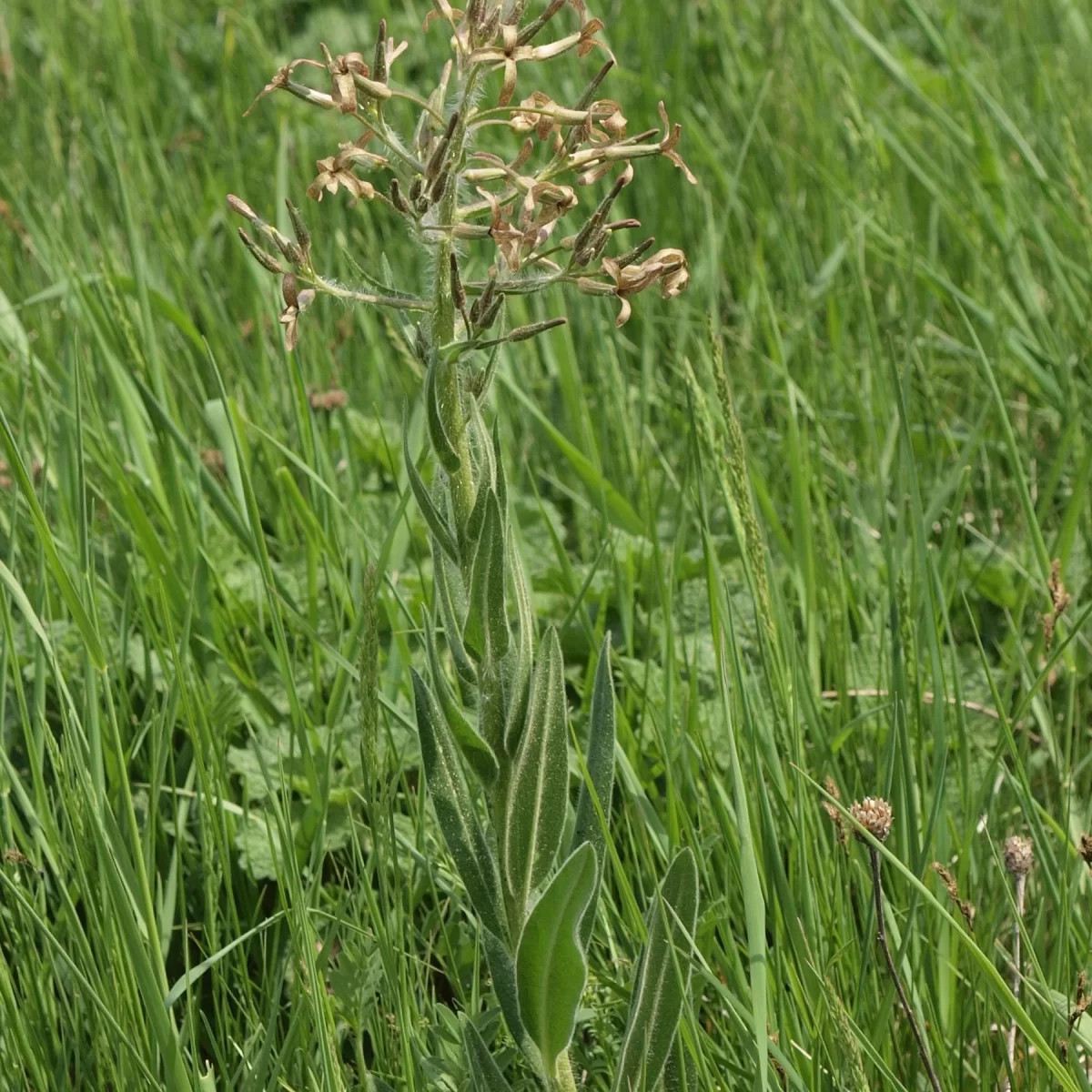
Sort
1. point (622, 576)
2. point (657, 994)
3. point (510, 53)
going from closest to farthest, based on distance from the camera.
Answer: point (510, 53) < point (657, 994) < point (622, 576)

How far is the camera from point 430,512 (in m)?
1.21

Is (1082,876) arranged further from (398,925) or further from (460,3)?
(460,3)

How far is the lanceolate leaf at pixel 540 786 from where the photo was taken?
1.25m

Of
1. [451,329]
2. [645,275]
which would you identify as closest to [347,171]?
[451,329]

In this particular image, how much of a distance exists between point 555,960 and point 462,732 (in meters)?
0.22

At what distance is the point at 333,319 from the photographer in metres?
3.23

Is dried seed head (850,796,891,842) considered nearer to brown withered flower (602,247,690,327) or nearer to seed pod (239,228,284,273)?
brown withered flower (602,247,690,327)

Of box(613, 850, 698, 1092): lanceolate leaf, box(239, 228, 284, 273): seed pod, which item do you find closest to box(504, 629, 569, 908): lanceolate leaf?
box(613, 850, 698, 1092): lanceolate leaf

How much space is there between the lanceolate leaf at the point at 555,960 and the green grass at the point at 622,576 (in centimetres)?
11

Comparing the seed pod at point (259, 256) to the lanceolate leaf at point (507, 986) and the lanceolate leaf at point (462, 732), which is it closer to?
the lanceolate leaf at point (462, 732)

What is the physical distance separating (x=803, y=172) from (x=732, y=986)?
2.52m

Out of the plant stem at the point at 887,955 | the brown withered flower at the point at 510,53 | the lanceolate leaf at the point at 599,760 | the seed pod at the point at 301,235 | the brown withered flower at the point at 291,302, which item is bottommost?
the plant stem at the point at 887,955

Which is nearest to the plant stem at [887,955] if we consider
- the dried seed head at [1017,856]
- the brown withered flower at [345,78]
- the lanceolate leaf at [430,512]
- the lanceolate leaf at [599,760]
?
the dried seed head at [1017,856]

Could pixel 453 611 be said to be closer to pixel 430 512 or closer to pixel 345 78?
pixel 430 512
